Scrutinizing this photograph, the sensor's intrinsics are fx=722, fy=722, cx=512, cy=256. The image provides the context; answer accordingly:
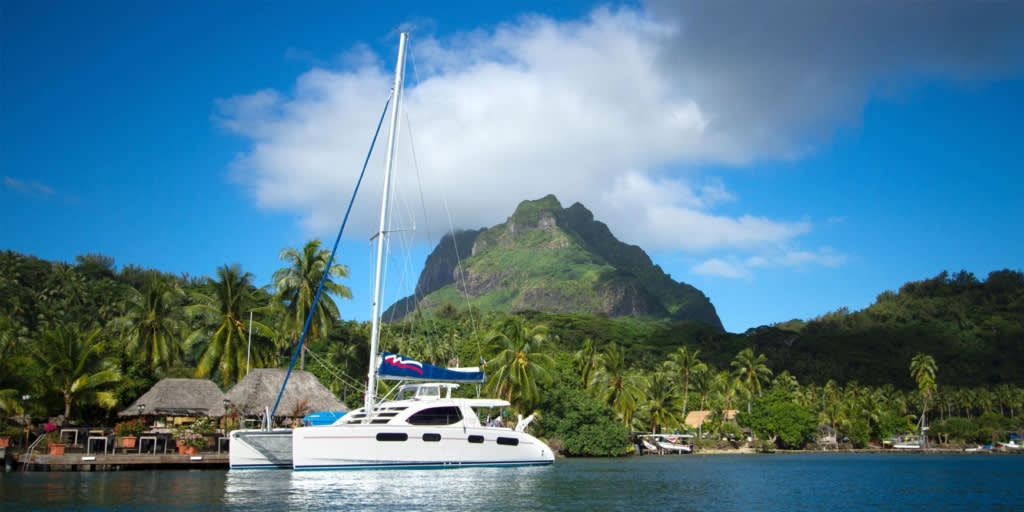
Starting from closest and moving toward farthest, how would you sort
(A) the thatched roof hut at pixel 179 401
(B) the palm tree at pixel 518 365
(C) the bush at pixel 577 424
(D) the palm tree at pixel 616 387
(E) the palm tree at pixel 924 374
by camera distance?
1. (A) the thatched roof hut at pixel 179 401
2. (B) the palm tree at pixel 518 365
3. (C) the bush at pixel 577 424
4. (D) the palm tree at pixel 616 387
5. (E) the palm tree at pixel 924 374

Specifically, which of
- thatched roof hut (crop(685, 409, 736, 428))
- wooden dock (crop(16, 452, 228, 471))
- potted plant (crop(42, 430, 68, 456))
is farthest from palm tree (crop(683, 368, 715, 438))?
potted plant (crop(42, 430, 68, 456))

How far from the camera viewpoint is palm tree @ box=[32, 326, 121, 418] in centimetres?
3303

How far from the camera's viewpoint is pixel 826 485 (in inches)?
1222

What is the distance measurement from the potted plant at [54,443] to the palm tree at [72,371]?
250 cm

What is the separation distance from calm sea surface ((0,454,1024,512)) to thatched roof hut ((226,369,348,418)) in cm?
536

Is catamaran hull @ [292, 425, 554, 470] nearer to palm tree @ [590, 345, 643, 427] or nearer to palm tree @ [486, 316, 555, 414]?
palm tree @ [486, 316, 555, 414]

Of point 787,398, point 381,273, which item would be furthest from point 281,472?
point 787,398

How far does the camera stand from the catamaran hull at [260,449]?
28.1m

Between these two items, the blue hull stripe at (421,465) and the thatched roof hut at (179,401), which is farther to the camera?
the thatched roof hut at (179,401)

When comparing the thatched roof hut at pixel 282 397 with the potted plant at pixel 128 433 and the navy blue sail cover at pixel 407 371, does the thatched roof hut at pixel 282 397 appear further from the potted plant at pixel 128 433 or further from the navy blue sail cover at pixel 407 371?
the navy blue sail cover at pixel 407 371

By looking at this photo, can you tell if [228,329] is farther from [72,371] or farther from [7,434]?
[7,434]

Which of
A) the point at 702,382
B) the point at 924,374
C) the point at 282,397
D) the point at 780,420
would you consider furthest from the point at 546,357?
the point at 924,374

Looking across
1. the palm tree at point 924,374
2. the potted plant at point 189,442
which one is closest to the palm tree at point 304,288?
the potted plant at point 189,442

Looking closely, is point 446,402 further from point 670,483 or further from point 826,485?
point 826,485
